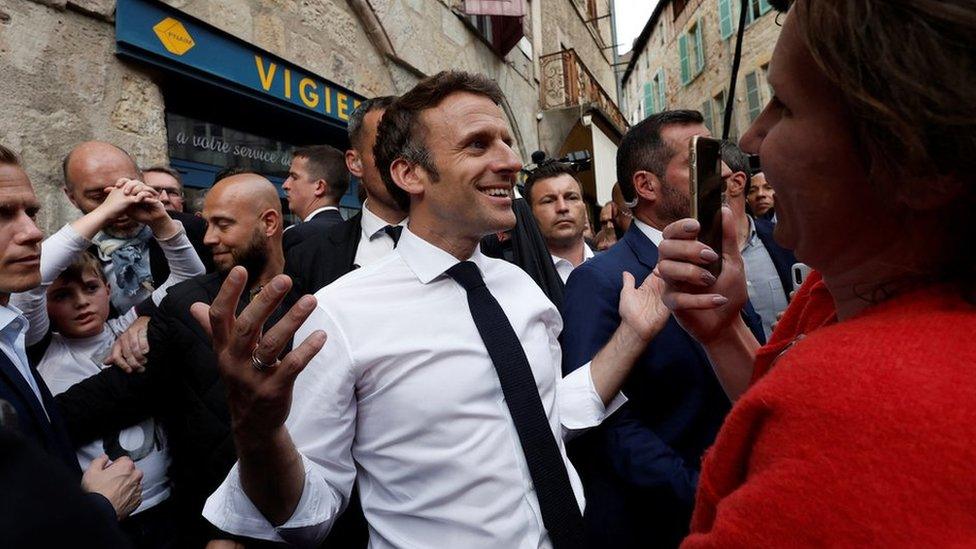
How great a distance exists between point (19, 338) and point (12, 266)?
0.23 metres

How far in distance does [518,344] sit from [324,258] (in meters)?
1.30

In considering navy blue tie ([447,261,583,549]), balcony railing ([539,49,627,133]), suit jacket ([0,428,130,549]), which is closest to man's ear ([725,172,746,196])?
navy blue tie ([447,261,583,549])

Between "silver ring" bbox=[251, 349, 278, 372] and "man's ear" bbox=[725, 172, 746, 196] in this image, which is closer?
"silver ring" bbox=[251, 349, 278, 372]

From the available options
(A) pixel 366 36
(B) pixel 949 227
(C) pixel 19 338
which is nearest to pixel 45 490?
(B) pixel 949 227

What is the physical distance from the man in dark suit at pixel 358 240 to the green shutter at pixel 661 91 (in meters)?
27.3

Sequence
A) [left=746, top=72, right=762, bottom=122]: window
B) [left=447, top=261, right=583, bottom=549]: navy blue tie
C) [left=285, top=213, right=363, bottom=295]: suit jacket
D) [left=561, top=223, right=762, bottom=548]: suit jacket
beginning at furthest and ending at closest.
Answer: [left=746, top=72, right=762, bottom=122]: window, [left=285, top=213, right=363, bottom=295]: suit jacket, [left=561, top=223, right=762, bottom=548]: suit jacket, [left=447, top=261, right=583, bottom=549]: navy blue tie

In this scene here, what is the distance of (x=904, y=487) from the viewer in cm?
52

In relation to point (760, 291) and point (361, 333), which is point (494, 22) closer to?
point (760, 291)

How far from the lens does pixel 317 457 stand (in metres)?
1.39

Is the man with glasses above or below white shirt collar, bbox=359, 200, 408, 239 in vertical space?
above

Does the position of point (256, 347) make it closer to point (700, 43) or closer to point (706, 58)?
point (706, 58)

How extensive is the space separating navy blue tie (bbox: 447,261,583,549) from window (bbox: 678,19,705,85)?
24.2m

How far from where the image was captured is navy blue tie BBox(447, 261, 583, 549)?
4.88ft

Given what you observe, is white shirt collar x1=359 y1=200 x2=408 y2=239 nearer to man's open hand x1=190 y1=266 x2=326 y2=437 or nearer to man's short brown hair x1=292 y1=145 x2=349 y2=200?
man's short brown hair x1=292 y1=145 x2=349 y2=200
